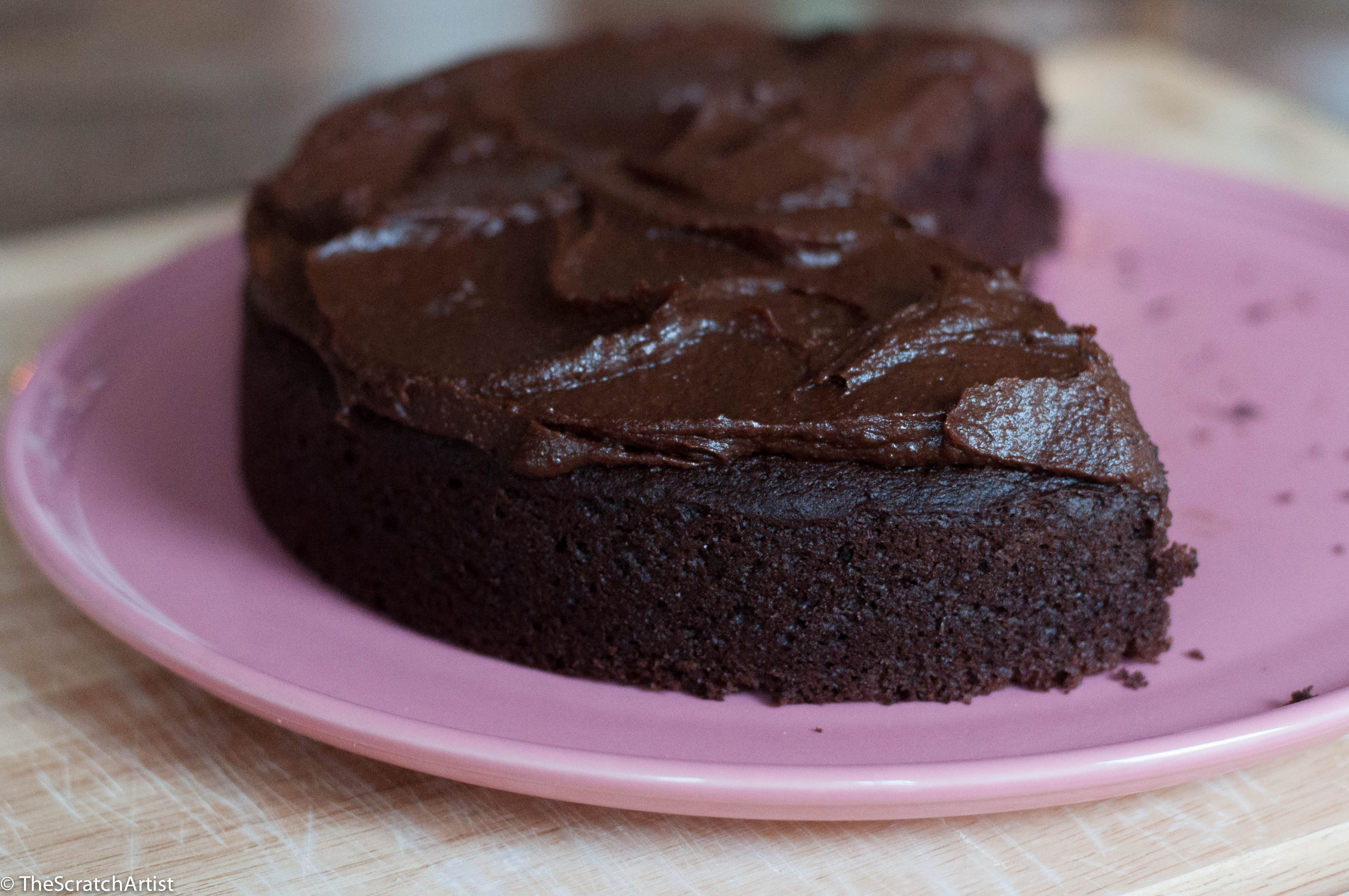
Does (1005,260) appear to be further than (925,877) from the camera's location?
Yes

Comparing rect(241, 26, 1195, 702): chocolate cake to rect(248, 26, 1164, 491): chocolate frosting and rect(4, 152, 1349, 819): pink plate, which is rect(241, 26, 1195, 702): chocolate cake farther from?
rect(4, 152, 1349, 819): pink plate

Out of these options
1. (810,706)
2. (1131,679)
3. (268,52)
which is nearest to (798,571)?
(810,706)

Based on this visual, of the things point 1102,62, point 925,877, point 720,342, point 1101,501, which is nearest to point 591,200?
point 720,342

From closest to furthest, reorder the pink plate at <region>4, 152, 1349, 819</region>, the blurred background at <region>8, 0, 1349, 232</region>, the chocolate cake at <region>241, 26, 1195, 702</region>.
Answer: the pink plate at <region>4, 152, 1349, 819</region> < the chocolate cake at <region>241, 26, 1195, 702</region> < the blurred background at <region>8, 0, 1349, 232</region>

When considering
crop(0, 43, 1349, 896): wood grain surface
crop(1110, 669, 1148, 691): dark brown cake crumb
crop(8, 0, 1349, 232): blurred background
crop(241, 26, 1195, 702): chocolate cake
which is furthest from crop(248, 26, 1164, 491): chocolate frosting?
crop(8, 0, 1349, 232): blurred background

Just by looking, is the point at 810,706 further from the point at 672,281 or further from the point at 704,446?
the point at 672,281

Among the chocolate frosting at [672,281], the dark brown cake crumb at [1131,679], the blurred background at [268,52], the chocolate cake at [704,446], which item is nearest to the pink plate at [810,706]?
the dark brown cake crumb at [1131,679]

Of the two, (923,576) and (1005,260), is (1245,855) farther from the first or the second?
(1005,260)

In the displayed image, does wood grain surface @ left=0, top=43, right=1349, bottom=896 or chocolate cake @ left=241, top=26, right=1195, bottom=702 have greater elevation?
chocolate cake @ left=241, top=26, right=1195, bottom=702
